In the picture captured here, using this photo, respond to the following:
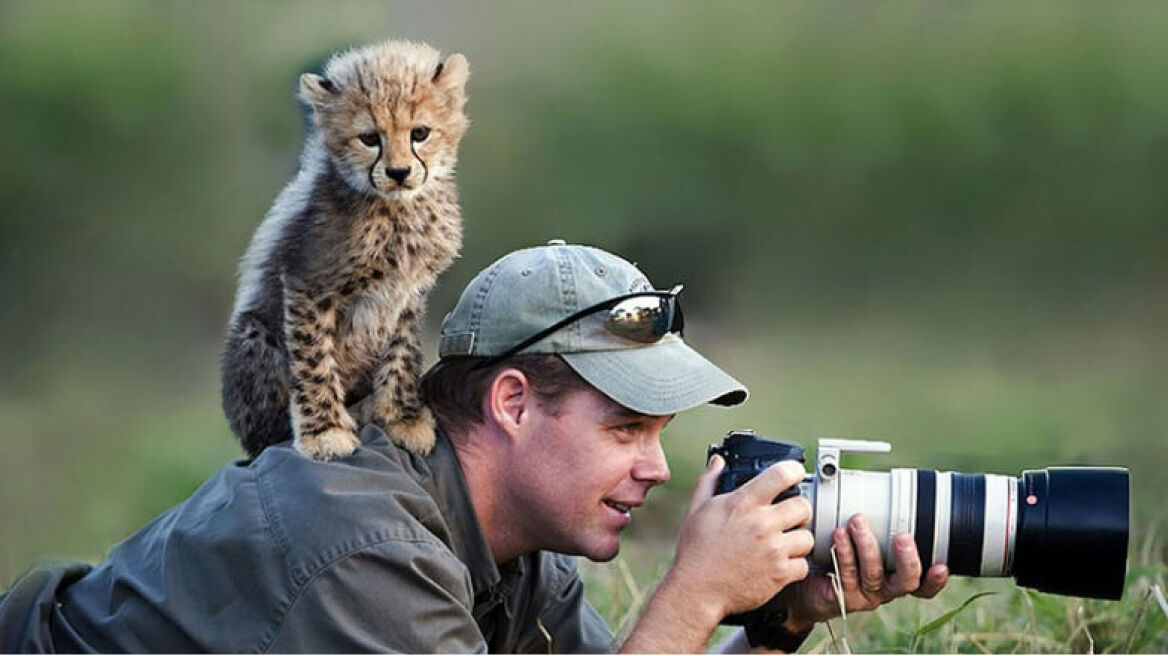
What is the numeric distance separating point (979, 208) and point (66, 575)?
251 inches

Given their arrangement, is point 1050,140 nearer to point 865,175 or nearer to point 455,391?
point 865,175

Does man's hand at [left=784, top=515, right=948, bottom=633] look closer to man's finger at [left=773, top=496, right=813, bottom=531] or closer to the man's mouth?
man's finger at [left=773, top=496, right=813, bottom=531]

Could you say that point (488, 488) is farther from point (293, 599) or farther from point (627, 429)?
point (293, 599)

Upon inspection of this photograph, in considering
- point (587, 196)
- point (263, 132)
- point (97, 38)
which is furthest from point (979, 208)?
point (97, 38)

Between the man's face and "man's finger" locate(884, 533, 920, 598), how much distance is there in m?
0.30

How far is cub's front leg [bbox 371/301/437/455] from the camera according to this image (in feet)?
7.75

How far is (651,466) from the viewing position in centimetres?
233

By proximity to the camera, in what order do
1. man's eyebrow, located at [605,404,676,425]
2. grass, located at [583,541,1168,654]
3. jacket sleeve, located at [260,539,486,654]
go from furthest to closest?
grass, located at [583,541,1168,654]
man's eyebrow, located at [605,404,676,425]
jacket sleeve, located at [260,539,486,654]

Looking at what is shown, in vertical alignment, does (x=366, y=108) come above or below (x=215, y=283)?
above

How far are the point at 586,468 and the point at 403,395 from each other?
0.26 m

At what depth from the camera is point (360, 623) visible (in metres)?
2.08

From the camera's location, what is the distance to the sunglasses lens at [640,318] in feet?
7.69

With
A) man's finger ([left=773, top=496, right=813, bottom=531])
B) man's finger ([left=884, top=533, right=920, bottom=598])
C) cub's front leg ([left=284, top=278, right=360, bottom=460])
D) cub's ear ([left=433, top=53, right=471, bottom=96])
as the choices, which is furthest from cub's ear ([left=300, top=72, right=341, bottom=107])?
man's finger ([left=884, top=533, right=920, bottom=598])

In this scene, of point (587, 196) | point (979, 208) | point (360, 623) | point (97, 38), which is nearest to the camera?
point (360, 623)
